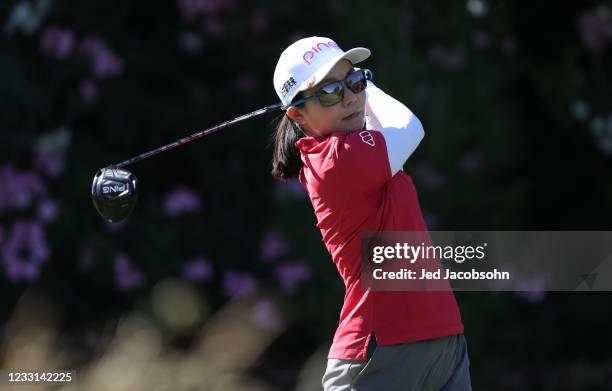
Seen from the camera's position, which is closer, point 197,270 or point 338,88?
point 338,88

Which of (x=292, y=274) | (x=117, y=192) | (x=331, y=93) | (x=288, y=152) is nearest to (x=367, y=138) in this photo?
(x=331, y=93)

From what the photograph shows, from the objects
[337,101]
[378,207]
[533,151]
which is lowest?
[378,207]

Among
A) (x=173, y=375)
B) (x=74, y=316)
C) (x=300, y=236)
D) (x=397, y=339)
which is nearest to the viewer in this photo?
(x=397, y=339)

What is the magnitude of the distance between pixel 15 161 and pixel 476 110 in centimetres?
263

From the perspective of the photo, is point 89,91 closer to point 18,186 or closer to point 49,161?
point 49,161

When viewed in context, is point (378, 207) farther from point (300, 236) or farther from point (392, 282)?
point (300, 236)

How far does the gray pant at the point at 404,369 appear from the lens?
2.79 m

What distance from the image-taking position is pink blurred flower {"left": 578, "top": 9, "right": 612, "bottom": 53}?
6125mm

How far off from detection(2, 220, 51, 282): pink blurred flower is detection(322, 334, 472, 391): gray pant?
362 centimetres

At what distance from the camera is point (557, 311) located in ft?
20.5

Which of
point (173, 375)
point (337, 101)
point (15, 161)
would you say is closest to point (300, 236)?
point (15, 161)

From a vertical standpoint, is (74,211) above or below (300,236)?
above

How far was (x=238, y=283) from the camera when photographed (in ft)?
20.1

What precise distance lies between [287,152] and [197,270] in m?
3.02
